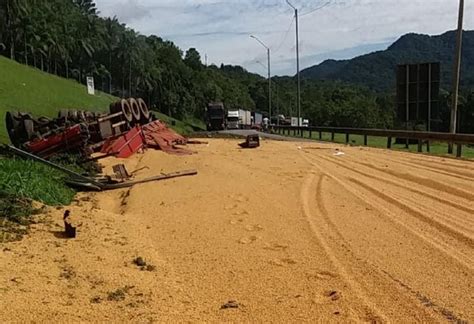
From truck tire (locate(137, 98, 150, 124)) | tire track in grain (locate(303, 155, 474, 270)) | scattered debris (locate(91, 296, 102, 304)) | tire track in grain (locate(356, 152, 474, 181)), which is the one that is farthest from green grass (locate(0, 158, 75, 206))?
truck tire (locate(137, 98, 150, 124))

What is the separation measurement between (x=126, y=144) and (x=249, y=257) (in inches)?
453

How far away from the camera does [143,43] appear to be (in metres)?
117

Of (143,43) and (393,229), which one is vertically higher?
(143,43)

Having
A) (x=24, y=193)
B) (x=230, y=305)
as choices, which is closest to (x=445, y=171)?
(x=24, y=193)

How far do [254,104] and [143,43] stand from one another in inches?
2417

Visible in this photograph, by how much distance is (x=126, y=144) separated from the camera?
18016 mm

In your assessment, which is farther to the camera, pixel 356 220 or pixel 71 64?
pixel 71 64

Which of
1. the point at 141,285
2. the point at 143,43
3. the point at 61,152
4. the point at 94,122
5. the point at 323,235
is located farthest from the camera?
the point at 143,43

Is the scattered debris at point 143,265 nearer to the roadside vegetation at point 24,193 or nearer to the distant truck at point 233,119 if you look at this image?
the roadside vegetation at point 24,193

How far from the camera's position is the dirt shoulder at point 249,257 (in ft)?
17.8

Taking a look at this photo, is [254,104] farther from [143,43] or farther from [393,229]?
[393,229]

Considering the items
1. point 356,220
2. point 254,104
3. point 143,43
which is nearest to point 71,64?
point 143,43

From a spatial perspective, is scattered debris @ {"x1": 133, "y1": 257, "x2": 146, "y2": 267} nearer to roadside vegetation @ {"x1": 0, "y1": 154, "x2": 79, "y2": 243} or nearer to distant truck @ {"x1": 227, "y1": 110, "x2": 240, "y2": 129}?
roadside vegetation @ {"x1": 0, "y1": 154, "x2": 79, "y2": 243}

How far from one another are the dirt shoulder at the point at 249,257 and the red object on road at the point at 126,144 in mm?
5403
